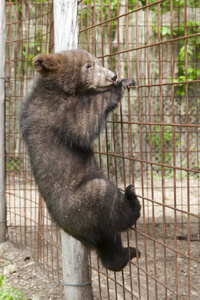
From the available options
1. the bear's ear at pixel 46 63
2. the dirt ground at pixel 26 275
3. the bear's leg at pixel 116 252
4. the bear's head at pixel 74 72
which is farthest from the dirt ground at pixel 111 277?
the bear's ear at pixel 46 63

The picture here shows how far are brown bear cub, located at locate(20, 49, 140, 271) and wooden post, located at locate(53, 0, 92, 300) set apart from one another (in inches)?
10.2

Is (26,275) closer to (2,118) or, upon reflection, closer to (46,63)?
(2,118)

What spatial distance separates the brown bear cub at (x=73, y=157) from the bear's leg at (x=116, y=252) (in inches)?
0.9

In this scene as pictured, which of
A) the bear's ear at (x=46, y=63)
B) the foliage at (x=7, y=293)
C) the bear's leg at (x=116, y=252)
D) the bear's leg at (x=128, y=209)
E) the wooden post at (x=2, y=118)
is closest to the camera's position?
the bear's leg at (x=128, y=209)

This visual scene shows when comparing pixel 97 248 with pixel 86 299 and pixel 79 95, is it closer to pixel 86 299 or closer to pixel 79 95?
pixel 86 299

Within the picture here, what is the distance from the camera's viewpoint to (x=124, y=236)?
6082 millimetres

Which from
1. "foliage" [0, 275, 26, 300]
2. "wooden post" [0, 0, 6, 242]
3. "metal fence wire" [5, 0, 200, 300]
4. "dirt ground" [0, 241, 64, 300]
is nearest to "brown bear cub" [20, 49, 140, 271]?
"metal fence wire" [5, 0, 200, 300]

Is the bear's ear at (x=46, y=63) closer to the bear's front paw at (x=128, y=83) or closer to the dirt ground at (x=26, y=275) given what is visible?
the bear's front paw at (x=128, y=83)

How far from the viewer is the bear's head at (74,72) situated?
347 centimetres

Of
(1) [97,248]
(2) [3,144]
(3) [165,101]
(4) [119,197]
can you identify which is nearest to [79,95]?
(4) [119,197]

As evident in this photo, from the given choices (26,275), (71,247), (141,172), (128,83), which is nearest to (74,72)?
(128,83)

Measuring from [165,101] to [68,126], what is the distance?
633cm

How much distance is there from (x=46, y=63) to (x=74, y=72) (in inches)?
15.0

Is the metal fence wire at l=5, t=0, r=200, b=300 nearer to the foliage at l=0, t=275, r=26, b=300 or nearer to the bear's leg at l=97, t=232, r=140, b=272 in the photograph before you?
the bear's leg at l=97, t=232, r=140, b=272
